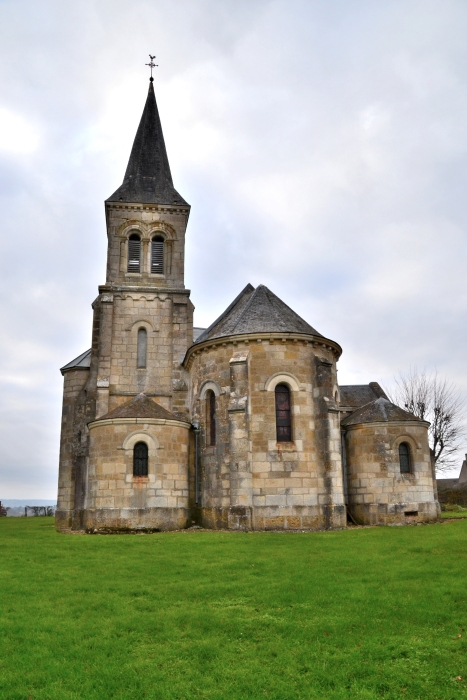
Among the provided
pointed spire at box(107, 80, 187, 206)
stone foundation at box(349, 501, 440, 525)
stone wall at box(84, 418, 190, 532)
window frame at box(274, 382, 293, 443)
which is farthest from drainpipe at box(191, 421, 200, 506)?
pointed spire at box(107, 80, 187, 206)

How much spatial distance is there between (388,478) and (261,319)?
881cm

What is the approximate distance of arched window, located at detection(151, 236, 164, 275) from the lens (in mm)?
32094

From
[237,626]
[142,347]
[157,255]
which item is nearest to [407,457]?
[142,347]

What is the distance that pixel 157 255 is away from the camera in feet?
106

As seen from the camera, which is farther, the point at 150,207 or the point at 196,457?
the point at 150,207

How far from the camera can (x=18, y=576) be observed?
12.7 m

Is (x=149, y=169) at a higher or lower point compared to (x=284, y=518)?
higher

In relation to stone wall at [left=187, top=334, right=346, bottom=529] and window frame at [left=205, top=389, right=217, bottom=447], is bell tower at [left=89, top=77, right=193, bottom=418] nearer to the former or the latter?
window frame at [left=205, top=389, right=217, bottom=447]

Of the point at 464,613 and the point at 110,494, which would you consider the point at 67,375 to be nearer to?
the point at 110,494

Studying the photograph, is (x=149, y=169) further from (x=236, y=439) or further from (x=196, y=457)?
(x=236, y=439)

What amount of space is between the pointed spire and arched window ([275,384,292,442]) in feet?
47.9

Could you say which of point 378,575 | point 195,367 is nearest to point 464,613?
point 378,575

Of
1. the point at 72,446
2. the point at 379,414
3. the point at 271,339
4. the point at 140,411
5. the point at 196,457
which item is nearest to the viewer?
the point at 271,339

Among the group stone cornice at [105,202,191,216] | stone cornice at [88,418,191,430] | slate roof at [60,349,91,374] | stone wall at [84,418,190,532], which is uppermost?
stone cornice at [105,202,191,216]
